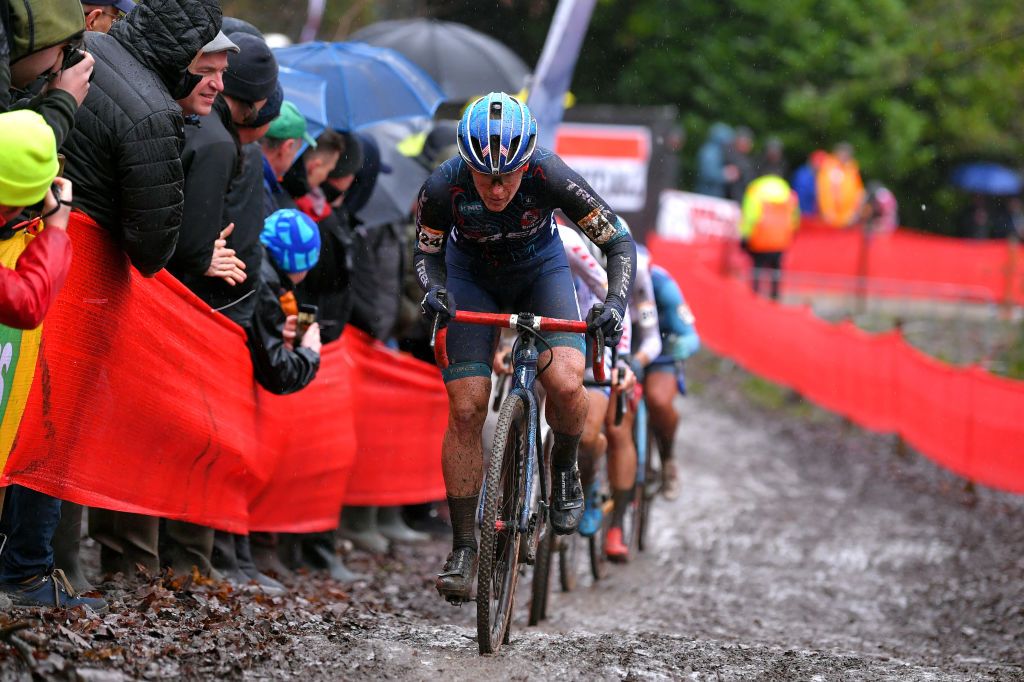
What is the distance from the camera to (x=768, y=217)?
838 inches

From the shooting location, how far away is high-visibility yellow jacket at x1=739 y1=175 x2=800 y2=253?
21250 millimetres

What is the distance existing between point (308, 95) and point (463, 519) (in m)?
3.29

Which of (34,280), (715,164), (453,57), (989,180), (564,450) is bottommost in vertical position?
(564,450)

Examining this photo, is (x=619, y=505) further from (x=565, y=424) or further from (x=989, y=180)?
(x=989, y=180)

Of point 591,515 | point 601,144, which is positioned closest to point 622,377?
point 591,515

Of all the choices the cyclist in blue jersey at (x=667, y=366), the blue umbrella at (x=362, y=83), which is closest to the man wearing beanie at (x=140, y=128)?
the blue umbrella at (x=362, y=83)

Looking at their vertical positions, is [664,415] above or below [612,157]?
below

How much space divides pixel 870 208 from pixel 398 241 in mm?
16006

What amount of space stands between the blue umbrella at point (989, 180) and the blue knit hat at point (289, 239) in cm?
2471

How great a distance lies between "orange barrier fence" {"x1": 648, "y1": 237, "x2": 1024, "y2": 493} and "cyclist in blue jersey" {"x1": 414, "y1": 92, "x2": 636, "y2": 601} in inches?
263

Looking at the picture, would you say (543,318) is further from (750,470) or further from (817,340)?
(817,340)

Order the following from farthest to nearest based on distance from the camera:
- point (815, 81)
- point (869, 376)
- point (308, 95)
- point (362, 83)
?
point (815, 81) → point (869, 376) → point (362, 83) → point (308, 95)

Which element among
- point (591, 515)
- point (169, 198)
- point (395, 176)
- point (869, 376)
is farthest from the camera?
point (869, 376)

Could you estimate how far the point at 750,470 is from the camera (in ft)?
48.8
